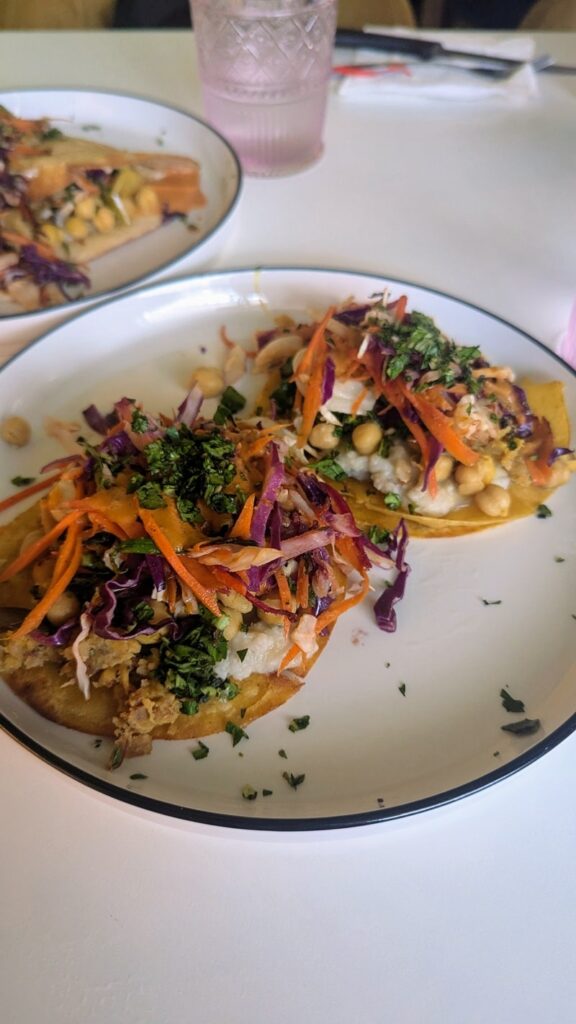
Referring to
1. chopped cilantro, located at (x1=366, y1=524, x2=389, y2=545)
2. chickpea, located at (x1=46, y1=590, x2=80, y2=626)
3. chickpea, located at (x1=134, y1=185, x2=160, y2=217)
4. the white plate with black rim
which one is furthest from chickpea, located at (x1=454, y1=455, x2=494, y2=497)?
chickpea, located at (x1=134, y1=185, x2=160, y2=217)

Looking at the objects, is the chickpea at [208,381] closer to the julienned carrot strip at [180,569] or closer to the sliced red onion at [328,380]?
the sliced red onion at [328,380]

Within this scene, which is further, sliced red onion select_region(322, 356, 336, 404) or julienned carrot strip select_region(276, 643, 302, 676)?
sliced red onion select_region(322, 356, 336, 404)

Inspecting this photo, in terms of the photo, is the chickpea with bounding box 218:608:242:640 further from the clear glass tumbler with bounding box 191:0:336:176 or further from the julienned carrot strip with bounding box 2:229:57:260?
the clear glass tumbler with bounding box 191:0:336:176

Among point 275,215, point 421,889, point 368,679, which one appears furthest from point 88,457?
point 275,215

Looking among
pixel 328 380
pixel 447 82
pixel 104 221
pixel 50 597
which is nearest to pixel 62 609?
pixel 50 597

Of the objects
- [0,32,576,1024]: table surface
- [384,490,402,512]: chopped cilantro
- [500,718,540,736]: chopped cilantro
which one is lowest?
[0,32,576,1024]: table surface

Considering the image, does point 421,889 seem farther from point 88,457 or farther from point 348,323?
point 348,323

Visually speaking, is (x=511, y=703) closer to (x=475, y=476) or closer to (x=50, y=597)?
(x=475, y=476)

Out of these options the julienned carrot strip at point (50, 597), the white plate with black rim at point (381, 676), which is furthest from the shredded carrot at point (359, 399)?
the julienned carrot strip at point (50, 597)
